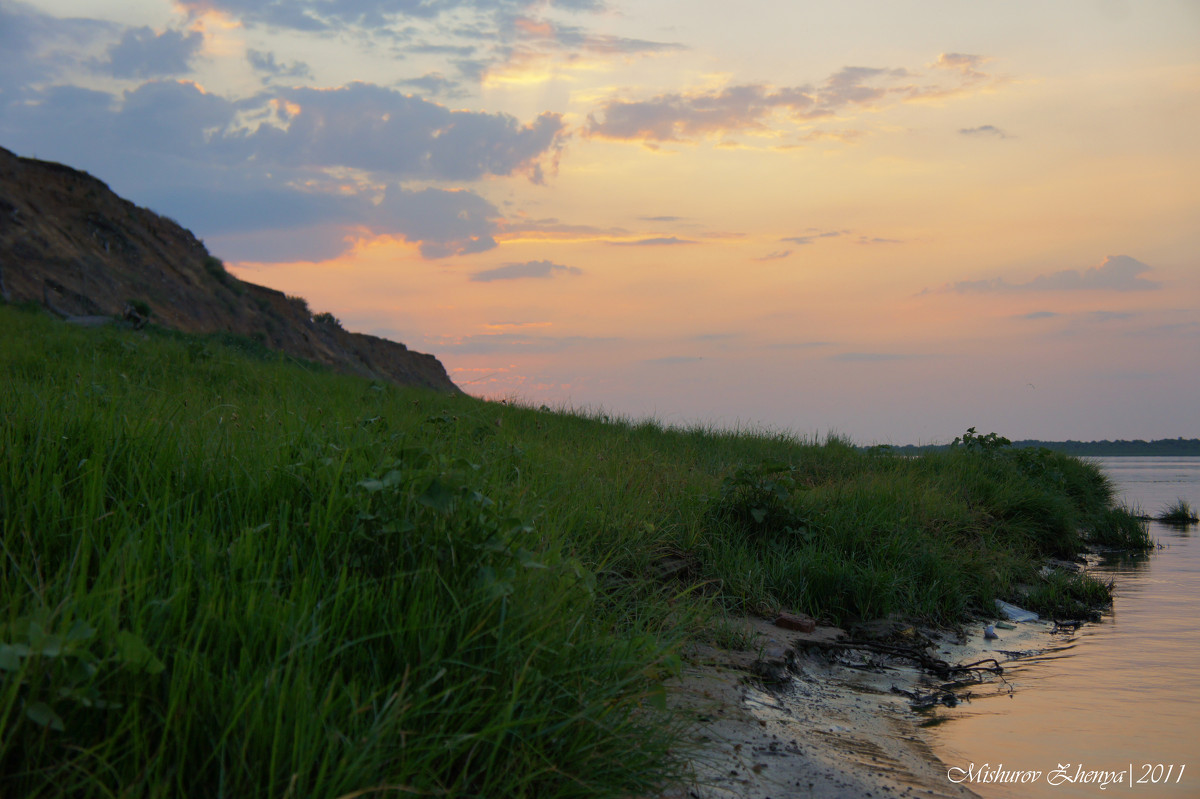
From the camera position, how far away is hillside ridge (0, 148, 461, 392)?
21922 mm

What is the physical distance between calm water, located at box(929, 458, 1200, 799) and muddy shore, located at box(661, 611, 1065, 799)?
0.64 feet

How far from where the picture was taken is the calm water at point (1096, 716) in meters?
3.29

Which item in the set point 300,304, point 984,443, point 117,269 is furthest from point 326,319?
point 984,443

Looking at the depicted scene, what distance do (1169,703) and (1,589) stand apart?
5.81 metres

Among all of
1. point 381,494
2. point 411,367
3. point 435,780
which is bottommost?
point 435,780

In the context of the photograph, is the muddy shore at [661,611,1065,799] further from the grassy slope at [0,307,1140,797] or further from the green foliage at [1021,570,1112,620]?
the green foliage at [1021,570,1112,620]

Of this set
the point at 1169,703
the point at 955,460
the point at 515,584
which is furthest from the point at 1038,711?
the point at 955,460

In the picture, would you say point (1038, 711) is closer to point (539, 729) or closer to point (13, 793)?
point (539, 729)

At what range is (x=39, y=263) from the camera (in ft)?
72.6

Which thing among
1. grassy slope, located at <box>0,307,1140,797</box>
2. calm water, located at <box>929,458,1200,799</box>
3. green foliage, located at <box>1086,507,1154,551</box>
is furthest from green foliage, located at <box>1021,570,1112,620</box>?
green foliage, located at <box>1086,507,1154,551</box>

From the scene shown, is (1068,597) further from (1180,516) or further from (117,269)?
(117,269)

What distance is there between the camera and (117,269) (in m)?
26.5

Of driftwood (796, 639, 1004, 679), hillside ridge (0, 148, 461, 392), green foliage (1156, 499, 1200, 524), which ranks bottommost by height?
green foliage (1156, 499, 1200, 524)

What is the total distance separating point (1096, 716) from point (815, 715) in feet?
5.72
